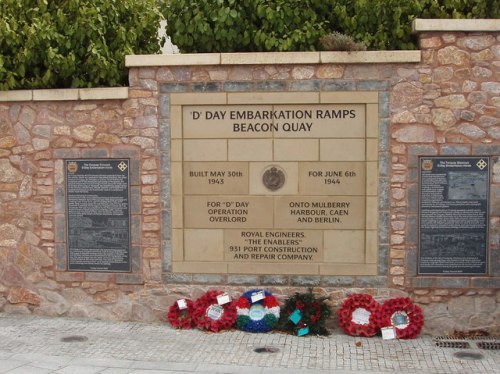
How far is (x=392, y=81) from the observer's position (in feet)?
25.9

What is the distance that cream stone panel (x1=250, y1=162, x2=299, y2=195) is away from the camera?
26.7ft

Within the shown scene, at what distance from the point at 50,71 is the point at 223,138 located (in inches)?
94.3

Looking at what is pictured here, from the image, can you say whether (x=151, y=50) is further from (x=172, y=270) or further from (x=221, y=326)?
(x=221, y=326)

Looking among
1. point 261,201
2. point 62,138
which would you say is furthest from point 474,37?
point 62,138

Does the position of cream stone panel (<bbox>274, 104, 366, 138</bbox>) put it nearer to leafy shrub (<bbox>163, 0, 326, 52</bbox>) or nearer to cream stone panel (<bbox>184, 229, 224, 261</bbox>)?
leafy shrub (<bbox>163, 0, 326, 52</bbox>)

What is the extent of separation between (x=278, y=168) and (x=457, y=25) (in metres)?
2.65

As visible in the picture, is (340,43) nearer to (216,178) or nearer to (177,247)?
(216,178)

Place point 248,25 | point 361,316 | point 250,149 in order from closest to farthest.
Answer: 1. point 361,316
2. point 250,149
3. point 248,25

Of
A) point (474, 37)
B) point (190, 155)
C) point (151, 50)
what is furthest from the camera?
point (151, 50)

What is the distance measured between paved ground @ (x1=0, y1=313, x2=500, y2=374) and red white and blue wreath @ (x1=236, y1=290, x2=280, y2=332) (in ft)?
0.40

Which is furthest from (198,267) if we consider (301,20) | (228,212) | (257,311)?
(301,20)

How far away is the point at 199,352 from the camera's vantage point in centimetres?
728

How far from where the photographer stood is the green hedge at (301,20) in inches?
318

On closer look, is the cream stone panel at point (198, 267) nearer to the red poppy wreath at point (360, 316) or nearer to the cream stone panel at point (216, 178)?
the cream stone panel at point (216, 178)
